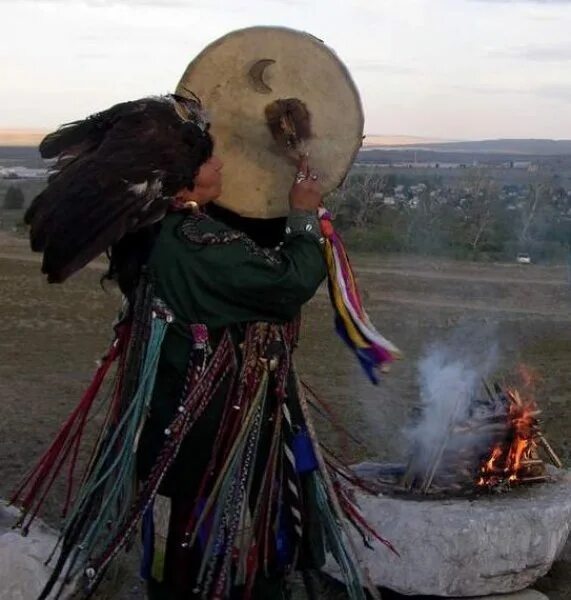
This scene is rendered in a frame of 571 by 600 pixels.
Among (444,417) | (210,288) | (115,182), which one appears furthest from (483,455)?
(115,182)

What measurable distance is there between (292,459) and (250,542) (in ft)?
0.84

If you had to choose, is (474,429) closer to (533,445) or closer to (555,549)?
(533,445)

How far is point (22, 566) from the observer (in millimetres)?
3621

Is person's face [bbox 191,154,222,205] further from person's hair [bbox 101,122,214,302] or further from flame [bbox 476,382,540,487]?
flame [bbox 476,382,540,487]

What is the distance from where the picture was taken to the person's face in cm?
278

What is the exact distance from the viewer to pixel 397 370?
29.5ft

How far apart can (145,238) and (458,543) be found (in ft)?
6.38

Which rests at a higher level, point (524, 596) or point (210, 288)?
point (210, 288)

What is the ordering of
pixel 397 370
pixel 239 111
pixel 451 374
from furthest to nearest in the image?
pixel 397 370
pixel 451 374
pixel 239 111

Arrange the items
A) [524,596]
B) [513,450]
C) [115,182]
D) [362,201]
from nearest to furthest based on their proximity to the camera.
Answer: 1. [115,182]
2. [524,596]
3. [513,450]
4. [362,201]

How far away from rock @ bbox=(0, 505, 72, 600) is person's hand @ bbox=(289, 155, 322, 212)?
65.2 inches

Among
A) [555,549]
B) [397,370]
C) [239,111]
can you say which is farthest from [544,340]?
[239,111]

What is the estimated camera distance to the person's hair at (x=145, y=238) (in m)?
2.70

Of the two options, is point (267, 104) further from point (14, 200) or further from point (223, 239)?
point (14, 200)
